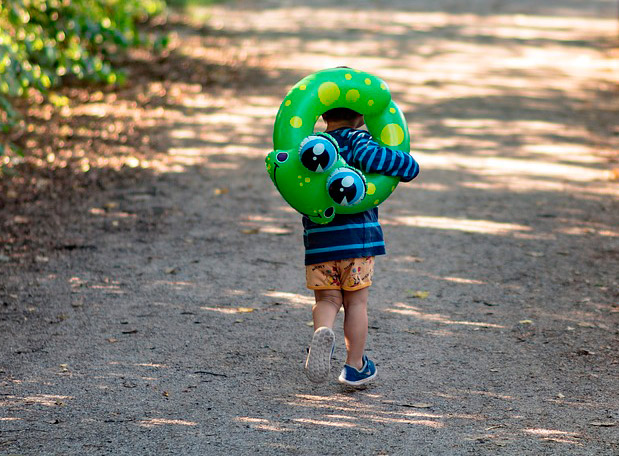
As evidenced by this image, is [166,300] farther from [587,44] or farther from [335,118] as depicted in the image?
[587,44]

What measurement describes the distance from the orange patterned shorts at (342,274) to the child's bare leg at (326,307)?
0.05 meters

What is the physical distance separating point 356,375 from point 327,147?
3.77 feet

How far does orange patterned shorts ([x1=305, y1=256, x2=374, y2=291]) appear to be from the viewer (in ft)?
13.9

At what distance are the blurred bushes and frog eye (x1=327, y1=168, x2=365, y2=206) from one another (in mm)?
3689

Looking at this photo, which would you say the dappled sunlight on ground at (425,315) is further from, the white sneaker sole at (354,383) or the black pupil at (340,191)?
the black pupil at (340,191)

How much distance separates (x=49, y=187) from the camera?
25.8 ft

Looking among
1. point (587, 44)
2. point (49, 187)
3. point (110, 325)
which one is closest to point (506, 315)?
point (110, 325)

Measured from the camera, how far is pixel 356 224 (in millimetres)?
4273

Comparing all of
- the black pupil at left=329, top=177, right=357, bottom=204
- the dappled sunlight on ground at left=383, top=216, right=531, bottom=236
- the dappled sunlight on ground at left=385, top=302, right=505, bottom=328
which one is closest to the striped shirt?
the black pupil at left=329, top=177, right=357, bottom=204

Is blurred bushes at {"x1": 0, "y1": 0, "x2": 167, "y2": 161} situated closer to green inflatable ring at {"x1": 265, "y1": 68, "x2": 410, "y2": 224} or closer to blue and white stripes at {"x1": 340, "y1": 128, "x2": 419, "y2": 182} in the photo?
green inflatable ring at {"x1": 265, "y1": 68, "x2": 410, "y2": 224}

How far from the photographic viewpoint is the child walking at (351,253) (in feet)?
13.8

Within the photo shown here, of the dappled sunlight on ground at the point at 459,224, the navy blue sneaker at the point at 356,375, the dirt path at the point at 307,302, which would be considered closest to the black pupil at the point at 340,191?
the navy blue sneaker at the point at 356,375

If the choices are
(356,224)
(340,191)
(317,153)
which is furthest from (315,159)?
(356,224)

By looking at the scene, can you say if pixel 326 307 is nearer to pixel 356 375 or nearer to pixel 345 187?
pixel 356 375
